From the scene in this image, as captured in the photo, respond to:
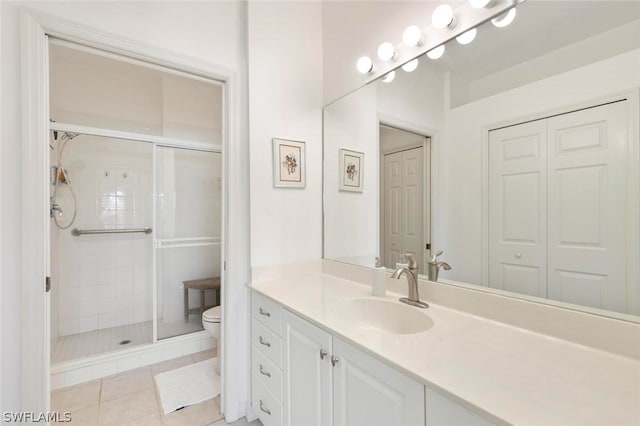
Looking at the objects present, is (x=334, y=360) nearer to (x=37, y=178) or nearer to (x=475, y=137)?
(x=475, y=137)

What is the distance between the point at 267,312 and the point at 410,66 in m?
1.51

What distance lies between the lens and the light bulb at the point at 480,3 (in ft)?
3.77

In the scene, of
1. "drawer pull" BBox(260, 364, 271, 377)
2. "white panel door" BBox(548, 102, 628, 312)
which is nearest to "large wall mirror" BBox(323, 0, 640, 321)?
"white panel door" BBox(548, 102, 628, 312)

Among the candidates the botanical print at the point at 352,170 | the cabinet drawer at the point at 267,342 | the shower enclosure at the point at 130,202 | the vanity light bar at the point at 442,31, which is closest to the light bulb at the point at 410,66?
the vanity light bar at the point at 442,31

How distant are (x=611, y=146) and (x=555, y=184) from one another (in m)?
0.18

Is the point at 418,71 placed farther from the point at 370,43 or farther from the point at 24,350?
the point at 24,350

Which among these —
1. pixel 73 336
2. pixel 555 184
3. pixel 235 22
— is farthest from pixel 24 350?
pixel 555 184

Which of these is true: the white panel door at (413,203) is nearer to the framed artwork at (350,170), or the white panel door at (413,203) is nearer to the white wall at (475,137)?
the white wall at (475,137)

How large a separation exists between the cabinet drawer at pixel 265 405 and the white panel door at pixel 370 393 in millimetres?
496

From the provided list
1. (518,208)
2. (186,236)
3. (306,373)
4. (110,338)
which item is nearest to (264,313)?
(306,373)

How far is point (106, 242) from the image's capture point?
110 inches

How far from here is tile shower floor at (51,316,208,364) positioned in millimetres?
2262

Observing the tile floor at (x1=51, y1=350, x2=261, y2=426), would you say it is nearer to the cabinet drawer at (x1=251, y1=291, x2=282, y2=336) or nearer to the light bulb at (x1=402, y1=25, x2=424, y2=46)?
the cabinet drawer at (x1=251, y1=291, x2=282, y2=336)

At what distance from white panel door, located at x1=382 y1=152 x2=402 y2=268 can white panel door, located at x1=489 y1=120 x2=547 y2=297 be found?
0.50m
